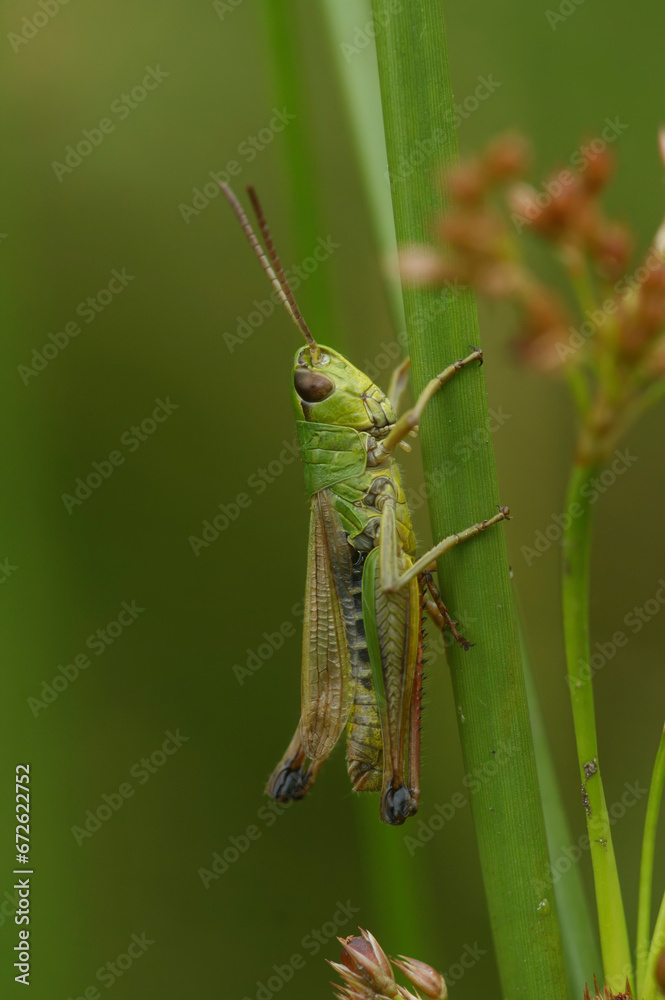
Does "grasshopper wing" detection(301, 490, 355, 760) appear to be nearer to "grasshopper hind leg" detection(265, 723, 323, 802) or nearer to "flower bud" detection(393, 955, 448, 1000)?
"grasshopper hind leg" detection(265, 723, 323, 802)

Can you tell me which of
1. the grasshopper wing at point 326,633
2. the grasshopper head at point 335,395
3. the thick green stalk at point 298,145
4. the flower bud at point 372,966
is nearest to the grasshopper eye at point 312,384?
the grasshopper head at point 335,395

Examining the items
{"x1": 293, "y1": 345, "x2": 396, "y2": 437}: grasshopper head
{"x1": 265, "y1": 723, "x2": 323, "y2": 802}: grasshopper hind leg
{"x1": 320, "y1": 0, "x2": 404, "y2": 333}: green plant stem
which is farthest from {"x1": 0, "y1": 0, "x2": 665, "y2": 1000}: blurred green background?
{"x1": 320, "y1": 0, "x2": 404, "y2": 333}: green plant stem

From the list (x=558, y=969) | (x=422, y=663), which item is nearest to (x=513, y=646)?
(x=558, y=969)

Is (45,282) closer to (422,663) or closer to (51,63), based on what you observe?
(51,63)

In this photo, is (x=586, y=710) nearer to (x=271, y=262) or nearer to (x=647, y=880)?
(x=647, y=880)

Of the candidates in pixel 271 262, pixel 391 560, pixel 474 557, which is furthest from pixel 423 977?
pixel 271 262

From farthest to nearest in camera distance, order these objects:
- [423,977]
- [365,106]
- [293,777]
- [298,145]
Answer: [293,777] → [298,145] → [365,106] → [423,977]
